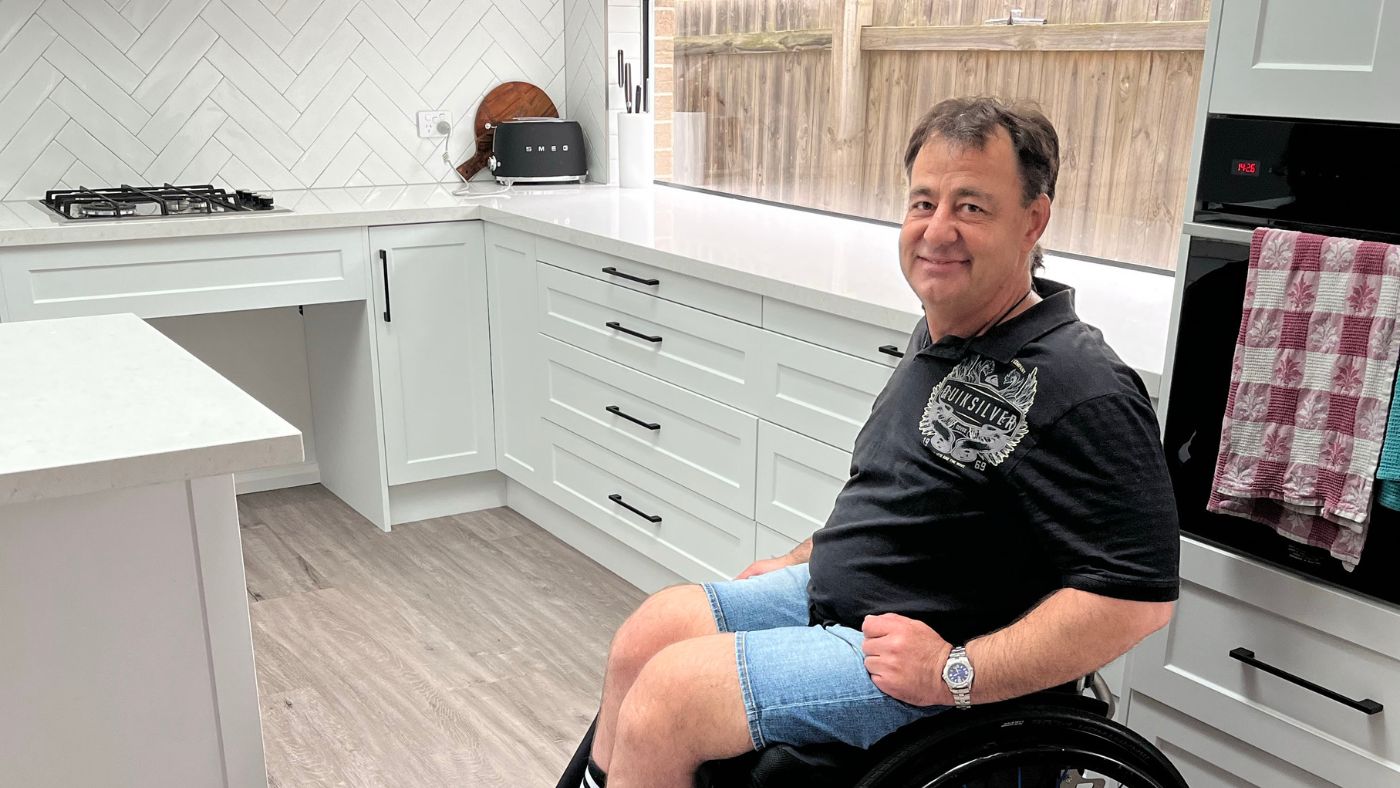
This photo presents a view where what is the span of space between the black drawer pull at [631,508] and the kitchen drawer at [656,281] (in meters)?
0.54

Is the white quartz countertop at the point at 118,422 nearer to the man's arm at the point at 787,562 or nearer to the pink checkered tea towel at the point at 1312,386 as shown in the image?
the man's arm at the point at 787,562

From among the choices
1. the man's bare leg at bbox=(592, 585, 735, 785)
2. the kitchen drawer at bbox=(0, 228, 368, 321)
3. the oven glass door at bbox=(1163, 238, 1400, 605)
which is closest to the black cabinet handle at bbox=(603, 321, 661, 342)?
the kitchen drawer at bbox=(0, 228, 368, 321)

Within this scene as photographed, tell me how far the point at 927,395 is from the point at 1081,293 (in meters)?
1.00

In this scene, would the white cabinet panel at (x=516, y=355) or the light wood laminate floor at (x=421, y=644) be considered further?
the white cabinet panel at (x=516, y=355)

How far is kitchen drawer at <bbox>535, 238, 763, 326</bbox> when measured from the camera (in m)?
2.47

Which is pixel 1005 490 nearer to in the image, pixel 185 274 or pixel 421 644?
pixel 421 644

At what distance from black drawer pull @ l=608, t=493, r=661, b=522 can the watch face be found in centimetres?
166

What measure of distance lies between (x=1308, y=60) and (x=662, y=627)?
105 cm

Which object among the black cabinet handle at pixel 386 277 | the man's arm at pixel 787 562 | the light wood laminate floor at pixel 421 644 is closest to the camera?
the man's arm at pixel 787 562

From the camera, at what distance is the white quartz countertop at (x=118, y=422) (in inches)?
47.4

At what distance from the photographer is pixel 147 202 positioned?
3.20 m

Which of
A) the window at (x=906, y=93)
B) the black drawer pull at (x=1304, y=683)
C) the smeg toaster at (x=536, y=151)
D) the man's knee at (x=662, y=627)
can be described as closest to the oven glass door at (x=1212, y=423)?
the black drawer pull at (x=1304, y=683)

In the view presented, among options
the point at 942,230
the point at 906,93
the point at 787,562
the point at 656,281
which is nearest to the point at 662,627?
the point at 787,562

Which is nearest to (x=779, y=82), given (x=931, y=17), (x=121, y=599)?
(x=931, y=17)
